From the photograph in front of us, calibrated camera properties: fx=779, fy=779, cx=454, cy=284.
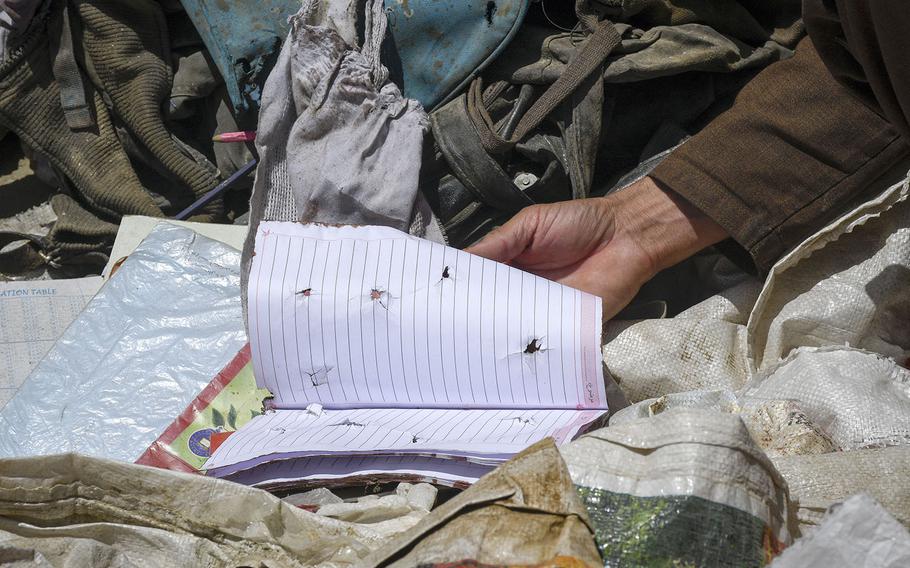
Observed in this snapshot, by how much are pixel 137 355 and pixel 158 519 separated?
20.8 inches

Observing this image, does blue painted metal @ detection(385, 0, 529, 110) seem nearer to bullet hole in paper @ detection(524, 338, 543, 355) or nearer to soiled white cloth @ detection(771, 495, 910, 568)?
bullet hole in paper @ detection(524, 338, 543, 355)

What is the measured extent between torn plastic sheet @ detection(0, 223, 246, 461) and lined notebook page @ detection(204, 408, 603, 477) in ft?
0.79

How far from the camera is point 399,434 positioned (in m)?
1.06

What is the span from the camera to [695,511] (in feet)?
2.36

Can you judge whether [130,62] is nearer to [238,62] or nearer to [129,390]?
[238,62]

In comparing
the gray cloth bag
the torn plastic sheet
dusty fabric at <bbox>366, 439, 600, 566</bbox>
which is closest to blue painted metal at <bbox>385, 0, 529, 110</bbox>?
the gray cloth bag

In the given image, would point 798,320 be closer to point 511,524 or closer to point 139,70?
point 511,524

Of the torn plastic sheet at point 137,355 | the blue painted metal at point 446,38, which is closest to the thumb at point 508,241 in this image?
the blue painted metal at point 446,38

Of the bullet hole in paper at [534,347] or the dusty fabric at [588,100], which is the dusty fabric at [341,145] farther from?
the bullet hole in paper at [534,347]

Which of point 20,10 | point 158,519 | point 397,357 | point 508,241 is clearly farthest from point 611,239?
point 20,10

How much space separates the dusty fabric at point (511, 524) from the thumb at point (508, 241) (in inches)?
21.0

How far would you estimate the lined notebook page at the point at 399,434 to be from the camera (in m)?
1.01

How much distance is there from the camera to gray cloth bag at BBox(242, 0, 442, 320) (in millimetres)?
1299

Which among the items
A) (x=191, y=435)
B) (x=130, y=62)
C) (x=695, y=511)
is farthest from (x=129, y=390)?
(x=695, y=511)
